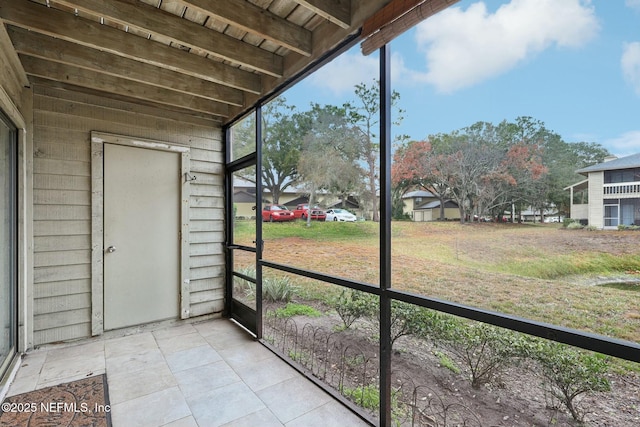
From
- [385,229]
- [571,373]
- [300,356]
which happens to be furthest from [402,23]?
[300,356]

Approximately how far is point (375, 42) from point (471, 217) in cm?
116

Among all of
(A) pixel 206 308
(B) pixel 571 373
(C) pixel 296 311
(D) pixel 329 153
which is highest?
(D) pixel 329 153

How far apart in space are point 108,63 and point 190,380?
269 centimetres

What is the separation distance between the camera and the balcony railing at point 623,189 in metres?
1.12

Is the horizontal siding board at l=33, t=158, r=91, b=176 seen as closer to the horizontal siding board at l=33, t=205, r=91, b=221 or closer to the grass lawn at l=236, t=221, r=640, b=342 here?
the horizontal siding board at l=33, t=205, r=91, b=221

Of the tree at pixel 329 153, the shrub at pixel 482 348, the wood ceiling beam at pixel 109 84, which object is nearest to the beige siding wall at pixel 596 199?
the shrub at pixel 482 348

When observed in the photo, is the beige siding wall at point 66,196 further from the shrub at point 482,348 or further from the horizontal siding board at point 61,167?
the shrub at point 482,348

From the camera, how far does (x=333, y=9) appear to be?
185 centimetres

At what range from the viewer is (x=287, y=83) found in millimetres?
2648

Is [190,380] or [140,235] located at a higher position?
[140,235]

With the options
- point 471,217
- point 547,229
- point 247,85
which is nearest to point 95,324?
point 247,85

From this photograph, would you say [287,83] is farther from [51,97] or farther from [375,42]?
[51,97]

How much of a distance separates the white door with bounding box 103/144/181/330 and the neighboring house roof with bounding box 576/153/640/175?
362cm

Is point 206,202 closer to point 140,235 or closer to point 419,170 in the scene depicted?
point 140,235
